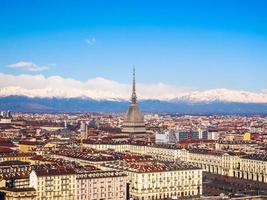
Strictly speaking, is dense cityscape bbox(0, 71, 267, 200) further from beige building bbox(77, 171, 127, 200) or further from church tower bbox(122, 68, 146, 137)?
church tower bbox(122, 68, 146, 137)

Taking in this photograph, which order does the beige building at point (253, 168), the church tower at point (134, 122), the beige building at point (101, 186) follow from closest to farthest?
the beige building at point (101, 186) < the beige building at point (253, 168) < the church tower at point (134, 122)

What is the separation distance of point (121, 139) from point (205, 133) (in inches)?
1581

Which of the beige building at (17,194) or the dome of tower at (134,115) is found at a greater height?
the dome of tower at (134,115)

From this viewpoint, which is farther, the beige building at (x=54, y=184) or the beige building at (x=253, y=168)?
the beige building at (x=253, y=168)

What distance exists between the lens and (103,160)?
90.8 metres

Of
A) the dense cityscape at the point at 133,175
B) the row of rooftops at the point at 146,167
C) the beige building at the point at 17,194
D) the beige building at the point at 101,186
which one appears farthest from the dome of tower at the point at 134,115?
the beige building at the point at 17,194

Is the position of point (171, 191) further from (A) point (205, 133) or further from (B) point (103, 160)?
(A) point (205, 133)

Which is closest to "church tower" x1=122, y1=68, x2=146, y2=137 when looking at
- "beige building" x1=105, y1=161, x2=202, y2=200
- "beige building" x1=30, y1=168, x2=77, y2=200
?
"beige building" x1=105, y1=161, x2=202, y2=200

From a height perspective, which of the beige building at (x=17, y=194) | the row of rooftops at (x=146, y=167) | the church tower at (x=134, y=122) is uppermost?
the church tower at (x=134, y=122)

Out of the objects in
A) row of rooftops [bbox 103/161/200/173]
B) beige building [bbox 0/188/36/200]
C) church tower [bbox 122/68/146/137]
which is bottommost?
beige building [bbox 0/188/36/200]

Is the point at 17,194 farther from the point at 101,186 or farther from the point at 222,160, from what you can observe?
the point at 222,160

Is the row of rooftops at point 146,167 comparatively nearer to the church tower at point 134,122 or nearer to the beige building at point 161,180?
the beige building at point 161,180

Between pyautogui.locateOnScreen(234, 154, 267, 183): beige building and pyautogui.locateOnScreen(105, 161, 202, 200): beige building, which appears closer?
pyautogui.locateOnScreen(105, 161, 202, 200): beige building

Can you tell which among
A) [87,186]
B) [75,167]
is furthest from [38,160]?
[87,186]
